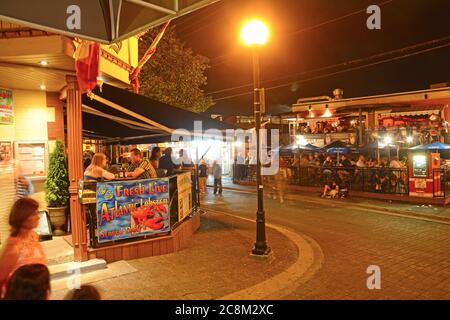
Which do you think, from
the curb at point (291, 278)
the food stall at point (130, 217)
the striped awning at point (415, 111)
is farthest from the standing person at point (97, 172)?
the striped awning at point (415, 111)

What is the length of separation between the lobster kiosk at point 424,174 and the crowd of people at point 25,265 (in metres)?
13.8

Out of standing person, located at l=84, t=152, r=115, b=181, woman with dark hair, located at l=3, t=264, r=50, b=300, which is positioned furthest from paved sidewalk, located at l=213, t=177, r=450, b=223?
woman with dark hair, located at l=3, t=264, r=50, b=300

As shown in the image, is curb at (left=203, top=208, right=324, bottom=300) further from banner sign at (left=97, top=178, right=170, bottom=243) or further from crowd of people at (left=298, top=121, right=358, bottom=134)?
crowd of people at (left=298, top=121, right=358, bottom=134)

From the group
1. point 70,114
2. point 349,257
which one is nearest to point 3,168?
point 70,114

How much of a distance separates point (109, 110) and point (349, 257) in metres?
5.86

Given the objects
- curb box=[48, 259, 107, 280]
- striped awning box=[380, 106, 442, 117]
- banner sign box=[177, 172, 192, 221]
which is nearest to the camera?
curb box=[48, 259, 107, 280]

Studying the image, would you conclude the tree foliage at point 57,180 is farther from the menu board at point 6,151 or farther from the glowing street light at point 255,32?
the glowing street light at point 255,32

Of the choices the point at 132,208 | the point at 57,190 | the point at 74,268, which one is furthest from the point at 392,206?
the point at 74,268

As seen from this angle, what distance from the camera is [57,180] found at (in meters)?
8.09

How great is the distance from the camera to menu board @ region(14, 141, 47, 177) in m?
8.03

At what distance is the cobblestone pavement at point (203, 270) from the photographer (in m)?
5.45

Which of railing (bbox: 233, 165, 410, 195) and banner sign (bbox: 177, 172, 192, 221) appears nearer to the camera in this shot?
banner sign (bbox: 177, 172, 192, 221)

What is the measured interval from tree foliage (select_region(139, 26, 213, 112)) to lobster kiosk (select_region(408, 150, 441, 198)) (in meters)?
10.2

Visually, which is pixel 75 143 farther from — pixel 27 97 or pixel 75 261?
pixel 27 97
